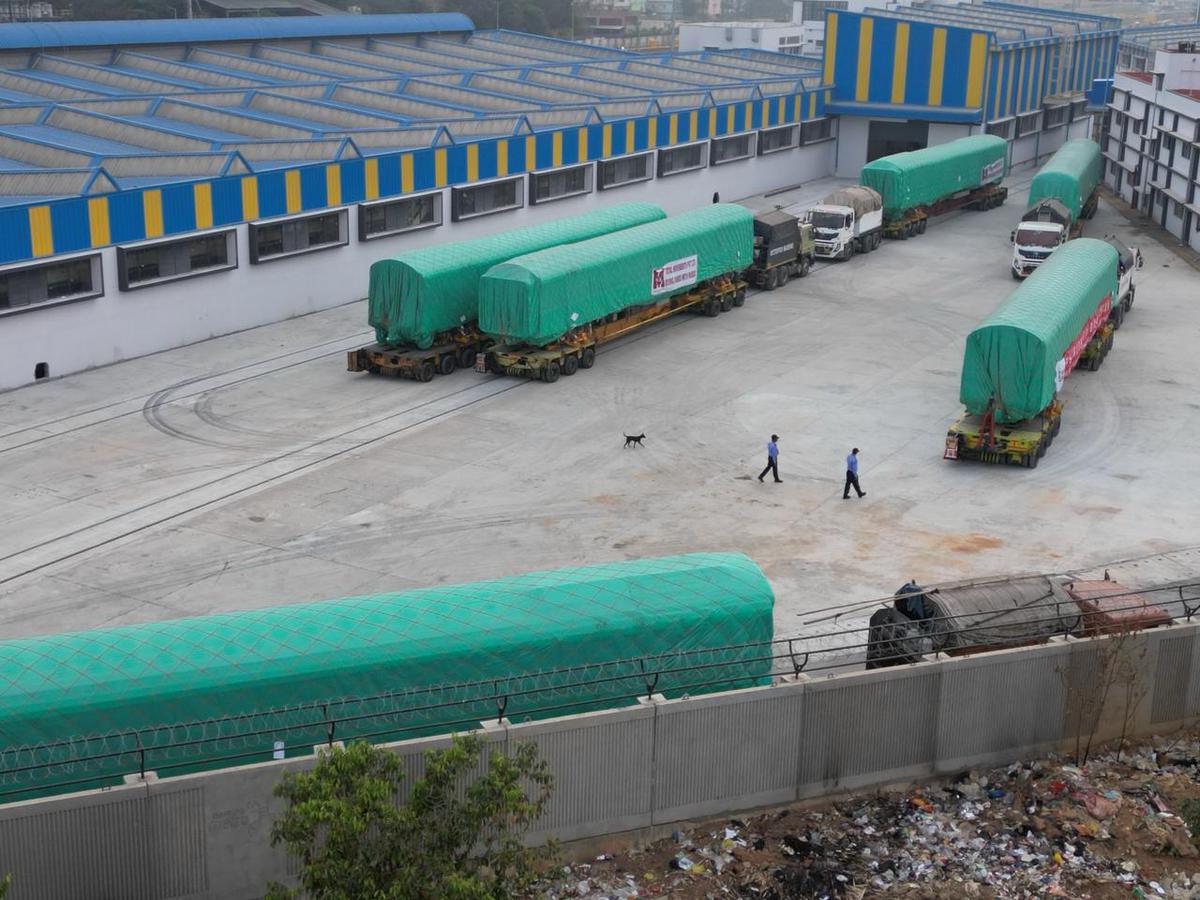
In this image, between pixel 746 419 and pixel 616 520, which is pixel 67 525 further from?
pixel 746 419

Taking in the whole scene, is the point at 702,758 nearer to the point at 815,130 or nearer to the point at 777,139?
the point at 777,139

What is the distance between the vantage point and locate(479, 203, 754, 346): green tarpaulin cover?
37281 millimetres

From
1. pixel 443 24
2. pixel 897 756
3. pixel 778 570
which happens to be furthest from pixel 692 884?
pixel 443 24

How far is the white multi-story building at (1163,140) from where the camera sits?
57.5 meters

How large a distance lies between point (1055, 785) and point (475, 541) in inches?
465

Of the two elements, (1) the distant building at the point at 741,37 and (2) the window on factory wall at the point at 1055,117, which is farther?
(1) the distant building at the point at 741,37

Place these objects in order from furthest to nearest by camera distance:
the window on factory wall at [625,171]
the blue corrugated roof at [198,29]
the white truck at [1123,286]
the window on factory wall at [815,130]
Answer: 1. the window on factory wall at [815,130]
2. the blue corrugated roof at [198,29]
3. the window on factory wall at [625,171]
4. the white truck at [1123,286]

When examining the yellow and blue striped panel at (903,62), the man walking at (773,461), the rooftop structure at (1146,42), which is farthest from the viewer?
the rooftop structure at (1146,42)

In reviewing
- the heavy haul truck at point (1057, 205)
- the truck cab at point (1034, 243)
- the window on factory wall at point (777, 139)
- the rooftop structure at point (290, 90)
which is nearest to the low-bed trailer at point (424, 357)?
the rooftop structure at point (290, 90)

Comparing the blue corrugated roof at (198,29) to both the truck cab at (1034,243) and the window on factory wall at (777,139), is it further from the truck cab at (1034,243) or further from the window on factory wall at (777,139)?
the truck cab at (1034,243)

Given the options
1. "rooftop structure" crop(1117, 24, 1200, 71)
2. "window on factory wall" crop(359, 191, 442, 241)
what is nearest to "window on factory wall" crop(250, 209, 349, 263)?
"window on factory wall" crop(359, 191, 442, 241)

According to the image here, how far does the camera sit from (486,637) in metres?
18.2

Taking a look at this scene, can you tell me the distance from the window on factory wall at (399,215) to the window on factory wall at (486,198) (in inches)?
27.9

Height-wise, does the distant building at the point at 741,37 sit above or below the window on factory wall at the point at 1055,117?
above
